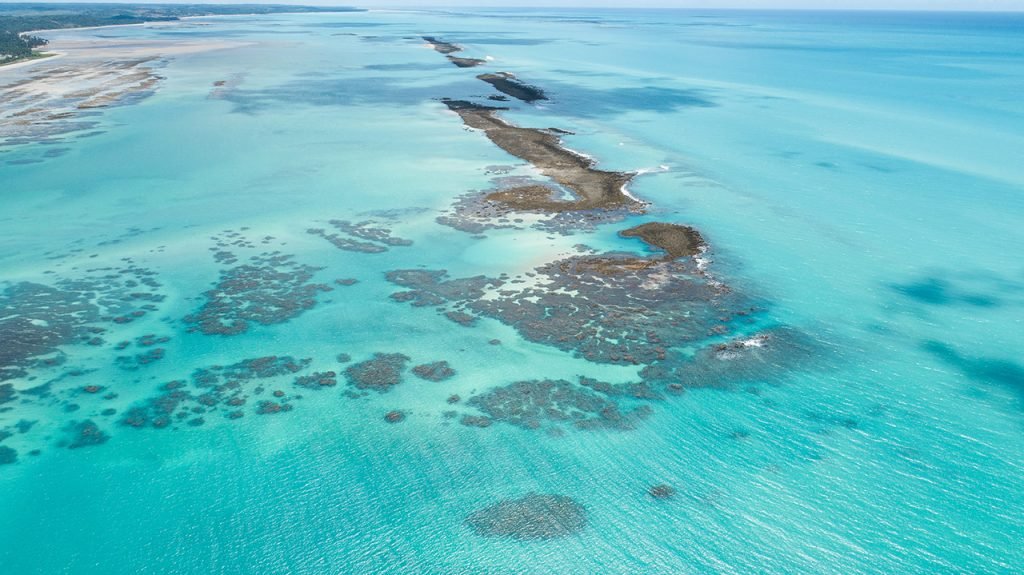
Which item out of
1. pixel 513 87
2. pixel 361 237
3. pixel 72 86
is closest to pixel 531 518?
pixel 361 237

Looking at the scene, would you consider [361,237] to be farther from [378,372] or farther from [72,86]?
[72,86]

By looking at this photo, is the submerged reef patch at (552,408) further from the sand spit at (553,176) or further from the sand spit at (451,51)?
the sand spit at (451,51)

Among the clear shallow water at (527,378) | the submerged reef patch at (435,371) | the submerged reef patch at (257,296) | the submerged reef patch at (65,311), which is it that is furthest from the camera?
the submerged reef patch at (257,296)

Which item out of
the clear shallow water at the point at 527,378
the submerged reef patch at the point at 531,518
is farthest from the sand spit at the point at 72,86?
the submerged reef patch at the point at 531,518

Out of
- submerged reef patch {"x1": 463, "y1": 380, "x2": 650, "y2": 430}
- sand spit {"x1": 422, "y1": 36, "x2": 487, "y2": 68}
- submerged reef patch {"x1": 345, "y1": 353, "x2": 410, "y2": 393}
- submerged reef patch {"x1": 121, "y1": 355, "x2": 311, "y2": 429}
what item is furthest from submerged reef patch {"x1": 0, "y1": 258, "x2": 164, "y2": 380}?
sand spit {"x1": 422, "y1": 36, "x2": 487, "y2": 68}

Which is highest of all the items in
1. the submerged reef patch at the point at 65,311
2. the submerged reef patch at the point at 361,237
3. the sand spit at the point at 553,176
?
the sand spit at the point at 553,176

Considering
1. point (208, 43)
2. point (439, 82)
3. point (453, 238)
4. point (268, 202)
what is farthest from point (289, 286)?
point (208, 43)

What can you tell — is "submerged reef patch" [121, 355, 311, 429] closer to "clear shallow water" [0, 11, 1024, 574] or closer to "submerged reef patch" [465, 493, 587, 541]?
"clear shallow water" [0, 11, 1024, 574]
